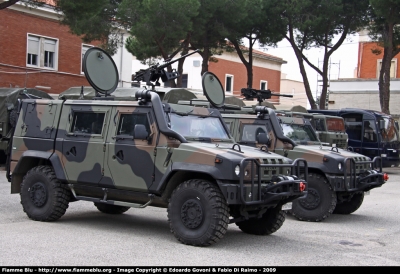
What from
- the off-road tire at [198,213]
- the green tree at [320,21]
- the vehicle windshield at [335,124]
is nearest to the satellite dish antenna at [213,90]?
the off-road tire at [198,213]

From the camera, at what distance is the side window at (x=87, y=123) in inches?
360

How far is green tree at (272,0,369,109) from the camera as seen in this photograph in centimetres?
2567

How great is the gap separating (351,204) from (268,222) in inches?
134

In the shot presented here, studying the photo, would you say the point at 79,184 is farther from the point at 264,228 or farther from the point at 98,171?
the point at 264,228

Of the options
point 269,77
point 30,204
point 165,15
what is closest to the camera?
point 30,204

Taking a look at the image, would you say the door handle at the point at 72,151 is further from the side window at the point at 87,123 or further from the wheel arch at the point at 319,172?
the wheel arch at the point at 319,172

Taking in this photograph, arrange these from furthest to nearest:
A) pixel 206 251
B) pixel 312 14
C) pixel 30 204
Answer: pixel 312 14 → pixel 30 204 → pixel 206 251

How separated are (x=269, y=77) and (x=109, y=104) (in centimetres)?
3965

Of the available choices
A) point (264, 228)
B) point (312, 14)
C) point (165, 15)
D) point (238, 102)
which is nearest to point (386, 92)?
point (312, 14)

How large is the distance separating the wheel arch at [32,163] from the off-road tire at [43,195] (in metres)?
0.17

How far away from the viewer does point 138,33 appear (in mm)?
21875

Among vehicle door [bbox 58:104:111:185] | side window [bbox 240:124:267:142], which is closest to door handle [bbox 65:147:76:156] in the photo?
vehicle door [bbox 58:104:111:185]

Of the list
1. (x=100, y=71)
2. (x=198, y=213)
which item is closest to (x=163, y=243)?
(x=198, y=213)

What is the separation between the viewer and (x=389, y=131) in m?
23.2
